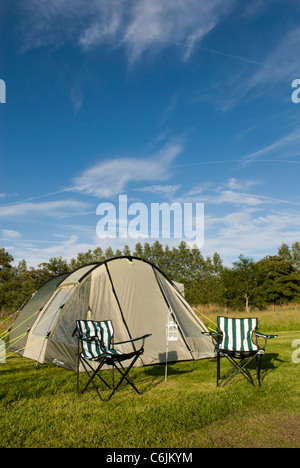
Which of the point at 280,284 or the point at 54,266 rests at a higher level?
the point at 54,266

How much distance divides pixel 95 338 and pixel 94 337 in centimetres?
3

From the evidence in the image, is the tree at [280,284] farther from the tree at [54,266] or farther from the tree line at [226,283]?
the tree at [54,266]

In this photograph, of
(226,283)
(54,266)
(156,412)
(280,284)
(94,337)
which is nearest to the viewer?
(156,412)

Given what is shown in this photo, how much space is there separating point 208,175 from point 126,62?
471cm

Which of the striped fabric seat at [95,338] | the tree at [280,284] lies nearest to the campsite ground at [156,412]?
the striped fabric seat at [95,338]

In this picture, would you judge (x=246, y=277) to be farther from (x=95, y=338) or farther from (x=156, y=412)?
(x=156, y=412)

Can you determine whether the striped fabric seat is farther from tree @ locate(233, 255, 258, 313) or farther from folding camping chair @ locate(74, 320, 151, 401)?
tree @ locate(233, 255, 258, 313)

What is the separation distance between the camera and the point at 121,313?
6016 millimetres

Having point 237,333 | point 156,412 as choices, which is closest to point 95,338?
point 156,412

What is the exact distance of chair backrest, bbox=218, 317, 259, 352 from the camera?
4.86 meters

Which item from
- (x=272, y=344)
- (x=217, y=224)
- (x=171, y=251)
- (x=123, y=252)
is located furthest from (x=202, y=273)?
(x=272, y=344)

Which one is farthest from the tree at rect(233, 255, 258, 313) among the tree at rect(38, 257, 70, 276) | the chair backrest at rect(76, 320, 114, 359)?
the chair backrest at rect(76, 320, 114, 359)

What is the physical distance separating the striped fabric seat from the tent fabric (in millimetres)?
941

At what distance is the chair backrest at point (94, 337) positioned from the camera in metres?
4.42
